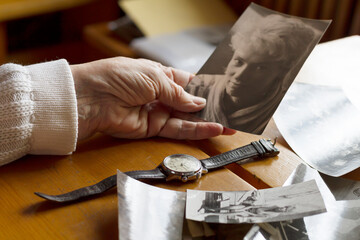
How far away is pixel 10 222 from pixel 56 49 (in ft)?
6.63

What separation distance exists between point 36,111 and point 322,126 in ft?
1.45

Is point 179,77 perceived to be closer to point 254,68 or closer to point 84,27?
point 254,68

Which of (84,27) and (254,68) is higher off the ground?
(254,68)

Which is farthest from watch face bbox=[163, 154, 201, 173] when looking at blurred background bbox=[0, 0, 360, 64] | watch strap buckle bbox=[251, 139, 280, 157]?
blurred background bbox=[0, 0, 360, 64]

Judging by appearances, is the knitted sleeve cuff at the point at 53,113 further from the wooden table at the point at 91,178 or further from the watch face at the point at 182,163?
the watch face at the point at 182,163

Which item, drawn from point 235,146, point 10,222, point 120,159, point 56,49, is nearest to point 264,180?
point 235,146

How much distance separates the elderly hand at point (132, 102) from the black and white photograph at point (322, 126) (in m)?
0.10

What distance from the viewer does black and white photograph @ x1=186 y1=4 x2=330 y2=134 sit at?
0.71m

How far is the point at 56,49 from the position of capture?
7.97ft

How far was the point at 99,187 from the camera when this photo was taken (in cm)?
58

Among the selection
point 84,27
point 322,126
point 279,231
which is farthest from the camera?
point 84,27

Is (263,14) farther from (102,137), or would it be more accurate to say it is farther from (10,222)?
(10,222)

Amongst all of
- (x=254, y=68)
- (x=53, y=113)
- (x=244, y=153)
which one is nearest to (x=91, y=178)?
(x=53, y=113)

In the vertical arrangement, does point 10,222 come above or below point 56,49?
above
